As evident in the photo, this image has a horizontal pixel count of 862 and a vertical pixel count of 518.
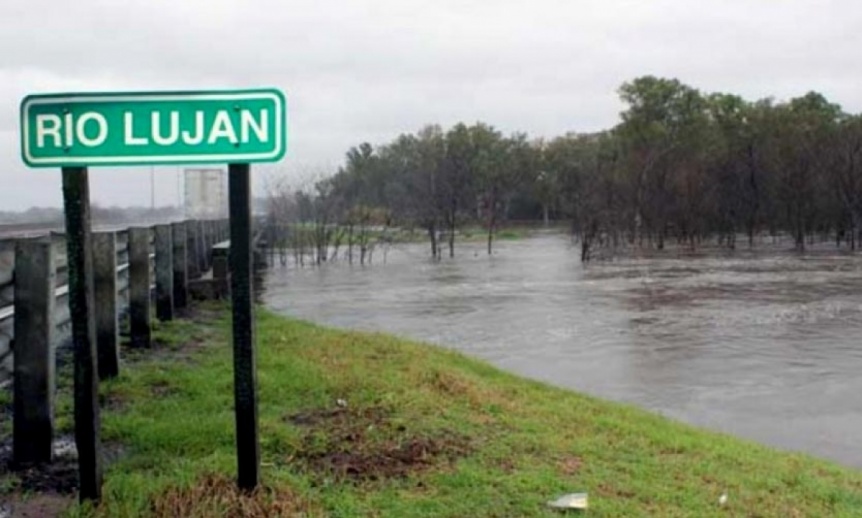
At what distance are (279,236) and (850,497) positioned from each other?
4023cm

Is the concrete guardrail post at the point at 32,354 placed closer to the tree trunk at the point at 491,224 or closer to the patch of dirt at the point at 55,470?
the patch of dirt at the point at 55,470

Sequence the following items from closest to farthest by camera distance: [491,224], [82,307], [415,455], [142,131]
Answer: [142,131]
[82,307]
[415,455]
[491,224]

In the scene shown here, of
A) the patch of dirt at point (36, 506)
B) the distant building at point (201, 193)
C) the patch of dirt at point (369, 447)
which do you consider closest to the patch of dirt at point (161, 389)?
the patch of dirt at point (369, 447)

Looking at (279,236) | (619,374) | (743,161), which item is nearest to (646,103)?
(743,161)

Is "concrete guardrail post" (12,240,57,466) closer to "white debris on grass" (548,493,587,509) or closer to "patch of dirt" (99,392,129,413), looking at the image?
"patch of dirt" (99,392,129,413)

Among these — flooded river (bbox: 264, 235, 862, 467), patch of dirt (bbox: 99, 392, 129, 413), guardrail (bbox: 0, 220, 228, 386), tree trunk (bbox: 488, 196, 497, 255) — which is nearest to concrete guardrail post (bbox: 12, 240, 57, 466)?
guardrail (bbox: 0, 220, 228, 386)

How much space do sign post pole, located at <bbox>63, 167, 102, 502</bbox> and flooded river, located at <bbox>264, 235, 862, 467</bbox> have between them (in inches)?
244

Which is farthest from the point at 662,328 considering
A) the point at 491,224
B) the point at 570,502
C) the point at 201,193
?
the point at 491,224

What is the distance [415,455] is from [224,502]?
1.32 meters

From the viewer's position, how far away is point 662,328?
650 inches

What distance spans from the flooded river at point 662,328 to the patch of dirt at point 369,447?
4188 millimetres

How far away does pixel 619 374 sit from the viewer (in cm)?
1184

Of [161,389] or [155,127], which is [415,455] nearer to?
[155,127]

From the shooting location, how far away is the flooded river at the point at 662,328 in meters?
9.98
